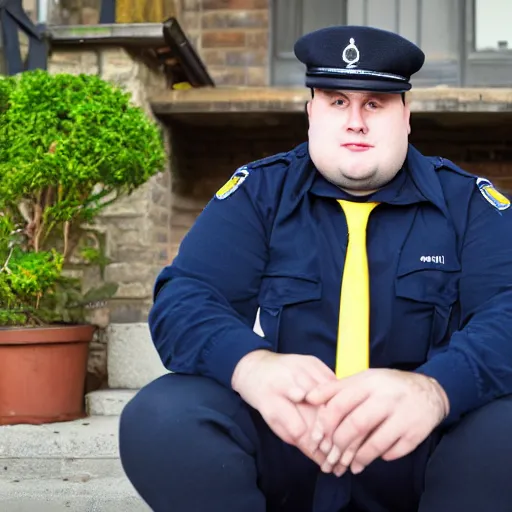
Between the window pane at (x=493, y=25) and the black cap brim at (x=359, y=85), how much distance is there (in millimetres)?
3970

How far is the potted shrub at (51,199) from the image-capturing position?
3.57 metres

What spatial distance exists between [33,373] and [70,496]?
0.86 metres

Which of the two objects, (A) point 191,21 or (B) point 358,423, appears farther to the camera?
(A) point 191,21

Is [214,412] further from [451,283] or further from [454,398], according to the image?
[451,283]

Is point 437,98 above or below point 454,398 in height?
above

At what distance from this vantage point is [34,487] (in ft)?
9.72

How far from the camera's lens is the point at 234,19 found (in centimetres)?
542

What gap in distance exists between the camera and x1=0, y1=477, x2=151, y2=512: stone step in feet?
8.84

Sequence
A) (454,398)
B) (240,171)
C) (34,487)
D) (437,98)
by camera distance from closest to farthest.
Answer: (454,398), (240,171), (34,487), (437,98)

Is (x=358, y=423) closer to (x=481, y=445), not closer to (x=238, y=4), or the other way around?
(x=481, y=445)

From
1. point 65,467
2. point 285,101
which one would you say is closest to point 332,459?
point 65,467

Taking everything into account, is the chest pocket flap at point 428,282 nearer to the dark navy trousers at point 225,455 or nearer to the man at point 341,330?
the man at point 341,330

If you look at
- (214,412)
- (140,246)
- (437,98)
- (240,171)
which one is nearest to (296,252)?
(240,171)

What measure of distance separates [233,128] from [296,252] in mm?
3614
